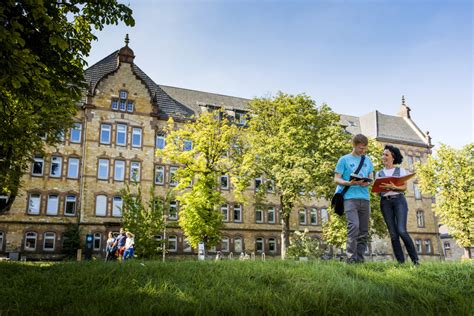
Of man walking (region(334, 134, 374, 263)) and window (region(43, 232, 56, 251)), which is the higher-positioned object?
man walking (region(334, 134, 374, 263))

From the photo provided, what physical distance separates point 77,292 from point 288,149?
2452cm

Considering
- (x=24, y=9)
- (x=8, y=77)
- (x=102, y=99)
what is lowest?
(x=8, y=77)

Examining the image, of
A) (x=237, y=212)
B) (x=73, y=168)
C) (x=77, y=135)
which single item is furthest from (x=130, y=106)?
(x=237, y=212)

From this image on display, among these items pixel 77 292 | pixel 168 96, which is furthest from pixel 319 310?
pixel 168 96

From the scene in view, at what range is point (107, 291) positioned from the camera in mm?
5055

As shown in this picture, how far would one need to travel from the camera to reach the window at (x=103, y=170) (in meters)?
35.4

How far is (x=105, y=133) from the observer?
36.2 metres

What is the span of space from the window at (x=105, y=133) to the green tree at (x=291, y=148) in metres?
12.4

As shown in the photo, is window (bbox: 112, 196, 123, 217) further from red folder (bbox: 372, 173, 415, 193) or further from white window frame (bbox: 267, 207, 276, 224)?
red folder (bbox: 372, 173, 415, 193)

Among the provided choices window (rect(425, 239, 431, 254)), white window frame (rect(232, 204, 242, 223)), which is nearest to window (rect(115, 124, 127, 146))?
white window frame (rect(232, 204, 242, 223))

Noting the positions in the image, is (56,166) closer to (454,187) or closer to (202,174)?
(202,174)

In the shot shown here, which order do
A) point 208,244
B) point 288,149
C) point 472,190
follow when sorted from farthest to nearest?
point 472,190 → point 288,149 → point 208,244

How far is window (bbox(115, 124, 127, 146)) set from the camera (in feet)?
120

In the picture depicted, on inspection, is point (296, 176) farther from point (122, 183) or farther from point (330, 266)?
point (330, 266)
